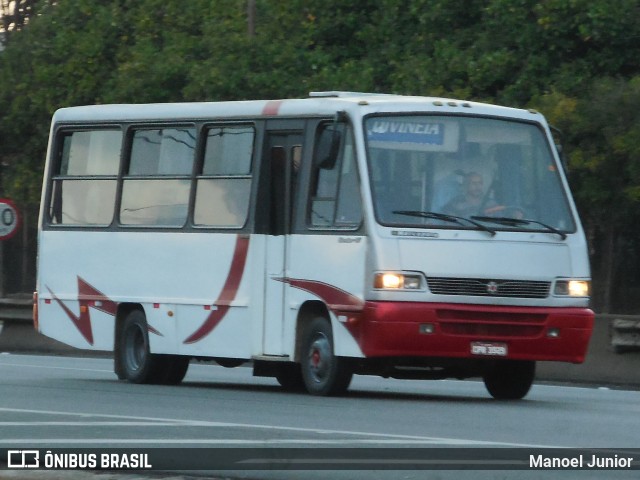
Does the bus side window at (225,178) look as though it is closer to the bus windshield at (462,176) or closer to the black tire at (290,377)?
the black tire at (290,377)

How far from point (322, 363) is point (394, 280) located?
126 cm

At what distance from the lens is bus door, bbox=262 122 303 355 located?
16078 mm

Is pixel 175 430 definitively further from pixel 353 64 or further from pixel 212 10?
pixel 212 10

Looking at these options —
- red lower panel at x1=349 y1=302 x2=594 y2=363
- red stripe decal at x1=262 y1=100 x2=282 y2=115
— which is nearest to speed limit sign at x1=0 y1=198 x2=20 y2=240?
red stripe decal at x1=262 y1=100 x2=282 y2=115

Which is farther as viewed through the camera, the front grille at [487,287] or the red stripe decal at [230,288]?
the red stripe decal at [230,288]

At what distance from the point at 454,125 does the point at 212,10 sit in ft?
71.6

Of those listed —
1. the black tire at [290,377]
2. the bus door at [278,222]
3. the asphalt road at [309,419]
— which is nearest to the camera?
the asphalt road at [309,419]

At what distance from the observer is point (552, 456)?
396 inches

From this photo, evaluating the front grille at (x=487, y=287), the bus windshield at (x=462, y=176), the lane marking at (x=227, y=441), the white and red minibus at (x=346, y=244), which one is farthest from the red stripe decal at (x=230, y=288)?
the lane marking at (x=227, y=441)

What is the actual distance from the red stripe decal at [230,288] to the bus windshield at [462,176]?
6.52 ft

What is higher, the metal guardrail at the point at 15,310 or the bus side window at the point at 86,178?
the bus side window at the point at 86,178

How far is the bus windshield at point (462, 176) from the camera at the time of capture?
15.1 metres

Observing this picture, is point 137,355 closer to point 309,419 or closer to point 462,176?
point 462,176

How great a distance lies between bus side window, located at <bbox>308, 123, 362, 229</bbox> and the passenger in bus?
810mm
